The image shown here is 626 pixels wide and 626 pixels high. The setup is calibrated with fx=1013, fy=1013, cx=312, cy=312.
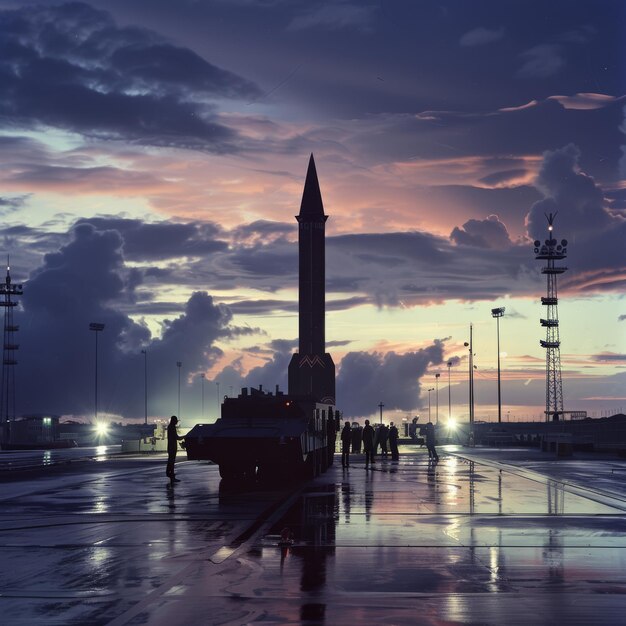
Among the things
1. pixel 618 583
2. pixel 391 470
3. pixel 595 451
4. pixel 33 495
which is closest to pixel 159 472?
pixel 391 470

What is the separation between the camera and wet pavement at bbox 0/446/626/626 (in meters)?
9.64

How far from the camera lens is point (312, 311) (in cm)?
11462

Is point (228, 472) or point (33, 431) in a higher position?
point (228, 472)

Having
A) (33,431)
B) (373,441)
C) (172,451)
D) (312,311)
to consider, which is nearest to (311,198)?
(312,311)

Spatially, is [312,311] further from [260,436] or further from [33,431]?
[260,436]

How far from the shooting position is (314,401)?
1182 inches

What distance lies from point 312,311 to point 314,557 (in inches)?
3990

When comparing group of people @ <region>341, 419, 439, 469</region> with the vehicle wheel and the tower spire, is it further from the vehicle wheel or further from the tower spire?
the tower spire

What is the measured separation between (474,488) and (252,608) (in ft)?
59.2

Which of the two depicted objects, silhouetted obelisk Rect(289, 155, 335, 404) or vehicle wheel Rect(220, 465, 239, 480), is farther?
silhouetted obelisk Rect(289, 155, 335, 404)

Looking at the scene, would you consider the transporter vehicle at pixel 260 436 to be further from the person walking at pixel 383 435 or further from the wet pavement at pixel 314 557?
the person walking at pixel 383 435

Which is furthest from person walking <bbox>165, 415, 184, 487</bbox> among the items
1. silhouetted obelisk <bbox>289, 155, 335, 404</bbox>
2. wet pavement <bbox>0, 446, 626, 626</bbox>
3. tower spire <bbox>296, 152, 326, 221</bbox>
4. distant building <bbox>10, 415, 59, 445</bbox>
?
tower spire <bbox>296, 152, 326, 221</bbox>

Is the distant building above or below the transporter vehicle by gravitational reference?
below

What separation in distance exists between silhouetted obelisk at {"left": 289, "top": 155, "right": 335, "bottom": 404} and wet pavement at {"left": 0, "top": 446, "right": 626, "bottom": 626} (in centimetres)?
8701
